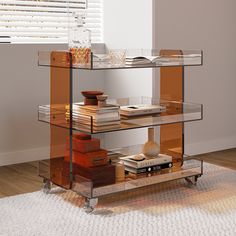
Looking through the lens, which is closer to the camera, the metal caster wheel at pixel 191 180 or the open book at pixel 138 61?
the open book at pixel 138 61

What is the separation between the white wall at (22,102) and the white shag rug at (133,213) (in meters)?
0.86

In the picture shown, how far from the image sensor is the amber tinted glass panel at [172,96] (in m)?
3.65

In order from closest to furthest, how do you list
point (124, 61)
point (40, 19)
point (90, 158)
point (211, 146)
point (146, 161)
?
point (90, 158)
point (124, 61)
point (146, 161)
point (40, 19)
point (211, 146)

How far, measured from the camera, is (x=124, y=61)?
10.7ft

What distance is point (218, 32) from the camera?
15.0ft

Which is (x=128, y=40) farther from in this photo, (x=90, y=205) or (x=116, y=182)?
(x=90, y=205)

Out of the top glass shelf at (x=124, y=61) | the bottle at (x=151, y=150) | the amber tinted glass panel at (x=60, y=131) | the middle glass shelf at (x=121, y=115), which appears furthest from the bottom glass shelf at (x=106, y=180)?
the top glass shelf at (x=124, y=61)

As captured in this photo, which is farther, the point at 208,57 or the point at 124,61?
the point at 208,57

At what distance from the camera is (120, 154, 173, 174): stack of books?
3.35 metres

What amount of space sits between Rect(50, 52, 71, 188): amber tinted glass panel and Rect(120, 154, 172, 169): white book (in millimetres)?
387

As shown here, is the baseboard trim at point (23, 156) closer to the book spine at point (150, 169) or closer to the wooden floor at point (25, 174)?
the wooden floor at point (25, 174)

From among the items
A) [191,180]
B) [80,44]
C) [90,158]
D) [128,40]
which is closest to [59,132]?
[90,158]

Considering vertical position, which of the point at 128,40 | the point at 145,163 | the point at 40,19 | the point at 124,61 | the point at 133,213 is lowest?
the point at 133,213

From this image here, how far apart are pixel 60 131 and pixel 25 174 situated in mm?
700
